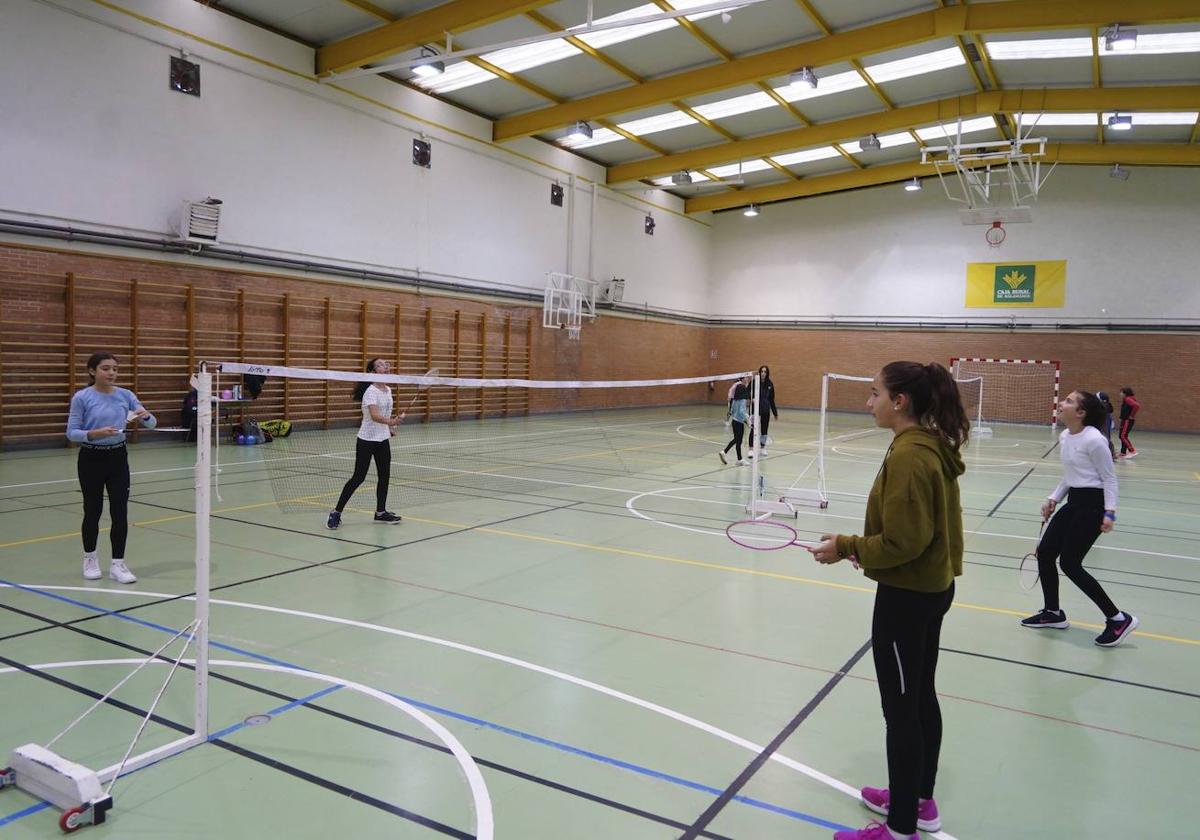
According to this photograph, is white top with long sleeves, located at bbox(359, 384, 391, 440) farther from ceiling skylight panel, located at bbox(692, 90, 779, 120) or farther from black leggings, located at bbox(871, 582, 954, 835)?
ceiling skylight panel, located at bbox(692, 90, 779, 120)

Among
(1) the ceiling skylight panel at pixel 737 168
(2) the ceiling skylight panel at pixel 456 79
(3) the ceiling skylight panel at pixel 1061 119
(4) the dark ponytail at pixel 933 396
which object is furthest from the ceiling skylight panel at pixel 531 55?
(4) the dark ponytail at pixel 933 396

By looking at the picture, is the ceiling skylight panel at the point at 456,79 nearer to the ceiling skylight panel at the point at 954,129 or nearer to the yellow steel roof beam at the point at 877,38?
the yellow steel roof beam at the point at 877,38

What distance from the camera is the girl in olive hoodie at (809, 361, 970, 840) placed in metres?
3.05

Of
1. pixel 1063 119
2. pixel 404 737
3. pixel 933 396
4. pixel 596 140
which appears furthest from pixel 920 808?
pixel 1063 119

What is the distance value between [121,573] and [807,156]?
1099 inches

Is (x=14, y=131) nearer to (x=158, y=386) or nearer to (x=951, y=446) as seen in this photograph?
(x=158, y=386)

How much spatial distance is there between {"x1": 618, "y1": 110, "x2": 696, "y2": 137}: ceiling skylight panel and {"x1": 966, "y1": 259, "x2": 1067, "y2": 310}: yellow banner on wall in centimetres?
1376

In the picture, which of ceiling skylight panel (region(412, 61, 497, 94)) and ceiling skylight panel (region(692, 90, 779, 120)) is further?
ceiling skylight panel (region(692, 90, 779, 120))

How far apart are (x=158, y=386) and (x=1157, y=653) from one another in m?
17.3

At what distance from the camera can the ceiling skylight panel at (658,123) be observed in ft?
80.9

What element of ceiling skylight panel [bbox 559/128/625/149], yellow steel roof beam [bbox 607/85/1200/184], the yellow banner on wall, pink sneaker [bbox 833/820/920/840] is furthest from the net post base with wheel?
the yellow banner on wall

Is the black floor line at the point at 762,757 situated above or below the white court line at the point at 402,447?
below

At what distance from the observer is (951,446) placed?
3203mm

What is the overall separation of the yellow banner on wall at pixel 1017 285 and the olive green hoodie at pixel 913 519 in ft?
101
